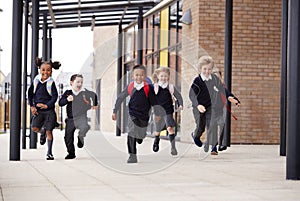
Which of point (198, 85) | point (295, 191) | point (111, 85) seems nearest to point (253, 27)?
point (198, 85)

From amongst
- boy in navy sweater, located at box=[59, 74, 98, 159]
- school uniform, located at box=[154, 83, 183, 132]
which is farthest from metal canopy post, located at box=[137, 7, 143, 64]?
boy in navy sweater, located at box=[59, 74, 98, 159]

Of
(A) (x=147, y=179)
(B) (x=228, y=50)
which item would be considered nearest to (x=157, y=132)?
(B) (x=228, y=50)

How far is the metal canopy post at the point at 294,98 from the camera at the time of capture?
25.2 ft

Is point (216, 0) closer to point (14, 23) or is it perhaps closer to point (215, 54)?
point (215, 54)

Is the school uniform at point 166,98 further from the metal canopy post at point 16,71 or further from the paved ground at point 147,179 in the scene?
the metal canopy post at point 16,71

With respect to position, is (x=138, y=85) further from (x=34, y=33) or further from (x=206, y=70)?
(x=34, y=33)

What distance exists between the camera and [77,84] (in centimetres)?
1139

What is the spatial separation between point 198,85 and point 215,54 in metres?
5.70

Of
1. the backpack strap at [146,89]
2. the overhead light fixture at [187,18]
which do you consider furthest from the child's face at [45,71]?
the overhead light fixture at [187,18]

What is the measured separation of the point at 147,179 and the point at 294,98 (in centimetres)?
193

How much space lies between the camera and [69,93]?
11.4m

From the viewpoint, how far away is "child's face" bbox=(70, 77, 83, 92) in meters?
11.3

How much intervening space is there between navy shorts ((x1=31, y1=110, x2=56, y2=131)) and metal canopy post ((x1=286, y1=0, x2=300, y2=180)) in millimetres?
4740

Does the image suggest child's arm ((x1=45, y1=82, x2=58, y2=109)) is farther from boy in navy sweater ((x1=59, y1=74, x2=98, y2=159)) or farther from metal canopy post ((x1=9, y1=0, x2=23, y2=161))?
metal canopy post ((x1=9, y1=0, x2=23, y2=161))
